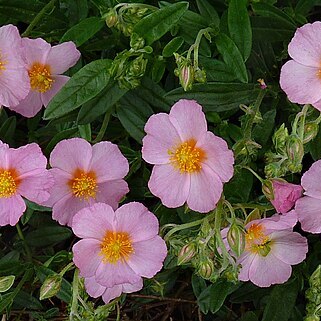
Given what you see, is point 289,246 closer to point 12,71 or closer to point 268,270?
point 268,270

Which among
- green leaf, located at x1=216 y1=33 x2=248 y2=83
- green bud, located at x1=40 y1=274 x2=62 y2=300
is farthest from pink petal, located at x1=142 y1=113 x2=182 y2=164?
green bud, located at x1=40 y1=274 x2=62 y2=300

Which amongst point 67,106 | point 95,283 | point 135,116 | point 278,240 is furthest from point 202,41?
point 95,283

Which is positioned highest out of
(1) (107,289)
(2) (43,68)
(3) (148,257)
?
(2) (43,68)

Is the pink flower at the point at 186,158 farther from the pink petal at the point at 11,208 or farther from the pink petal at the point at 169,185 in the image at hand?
the pink petal at the point at 11,208

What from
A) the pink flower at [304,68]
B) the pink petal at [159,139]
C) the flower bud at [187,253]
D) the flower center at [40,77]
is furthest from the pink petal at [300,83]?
the flower center at [40,77]

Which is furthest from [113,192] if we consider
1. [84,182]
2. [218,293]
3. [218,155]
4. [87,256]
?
[218,293]

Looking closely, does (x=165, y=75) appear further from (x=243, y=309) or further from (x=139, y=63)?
(x=243, y=309)
